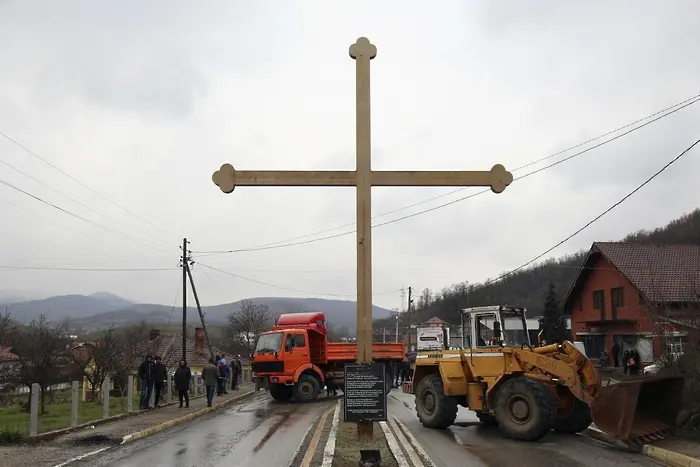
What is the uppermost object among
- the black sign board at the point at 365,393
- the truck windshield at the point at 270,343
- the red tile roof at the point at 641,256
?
the red tile roof at the point at 641,256

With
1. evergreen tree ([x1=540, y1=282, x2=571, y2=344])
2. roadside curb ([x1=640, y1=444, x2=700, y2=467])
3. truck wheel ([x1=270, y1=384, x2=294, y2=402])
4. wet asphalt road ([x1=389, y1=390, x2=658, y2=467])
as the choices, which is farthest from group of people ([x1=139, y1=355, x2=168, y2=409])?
evergreen tree ([x1=540, y1=282, x2=571, y2=344])

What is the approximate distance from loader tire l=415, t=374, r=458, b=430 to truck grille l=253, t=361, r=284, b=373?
9.60 meters

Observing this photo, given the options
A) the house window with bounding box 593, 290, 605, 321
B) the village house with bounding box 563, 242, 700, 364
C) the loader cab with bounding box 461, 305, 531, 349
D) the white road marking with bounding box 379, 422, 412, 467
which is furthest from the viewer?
the house window with bounding box 593, 290, 605, 321

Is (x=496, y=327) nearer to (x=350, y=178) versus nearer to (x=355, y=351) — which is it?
(x=350, y=178)

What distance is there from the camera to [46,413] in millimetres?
25266

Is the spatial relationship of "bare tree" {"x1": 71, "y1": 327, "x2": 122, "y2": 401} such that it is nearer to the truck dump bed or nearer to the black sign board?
the truck dump bed

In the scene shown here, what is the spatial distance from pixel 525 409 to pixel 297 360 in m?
13.2

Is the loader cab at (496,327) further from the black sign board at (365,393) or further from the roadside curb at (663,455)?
the black sign board at (365,393)

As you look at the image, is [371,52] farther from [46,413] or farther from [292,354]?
[46,413]

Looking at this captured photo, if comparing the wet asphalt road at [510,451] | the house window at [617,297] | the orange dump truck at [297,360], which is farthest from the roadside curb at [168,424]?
the house window at [617,297]

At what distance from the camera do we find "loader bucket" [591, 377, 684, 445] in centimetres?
1145

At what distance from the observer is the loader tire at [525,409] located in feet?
42.0

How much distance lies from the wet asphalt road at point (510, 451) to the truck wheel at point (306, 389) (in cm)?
995

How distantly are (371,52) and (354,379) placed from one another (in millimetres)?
4633
